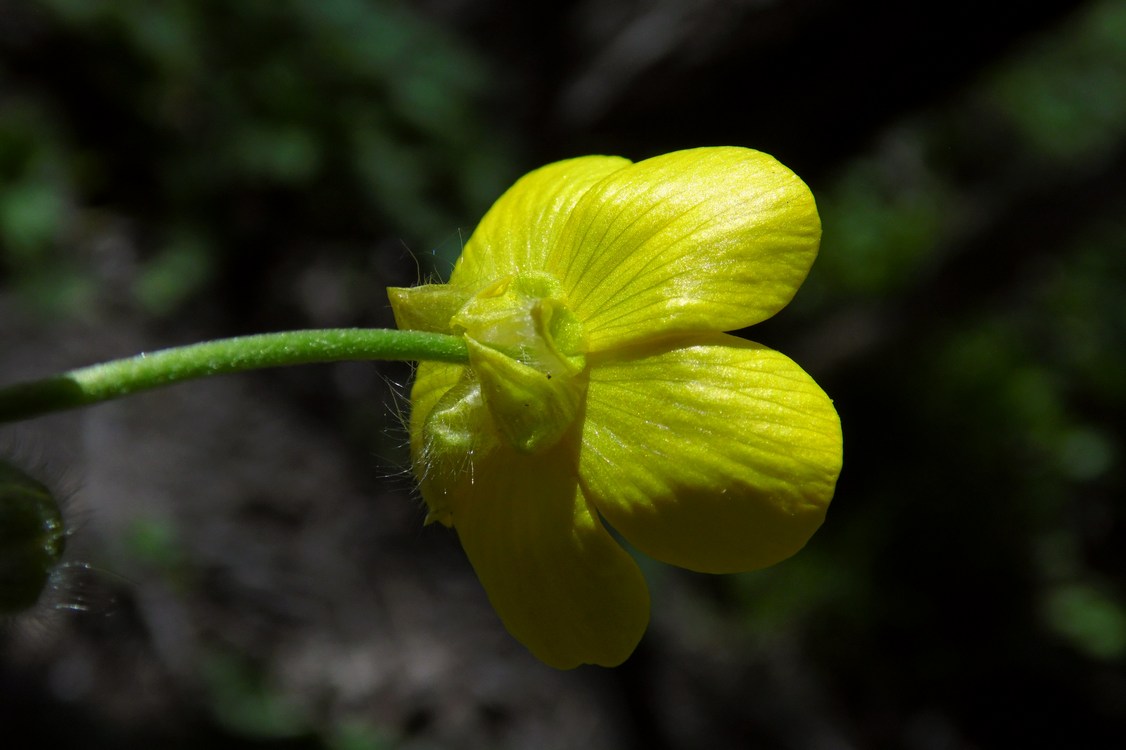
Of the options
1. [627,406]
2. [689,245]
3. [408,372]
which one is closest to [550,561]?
[627,406]

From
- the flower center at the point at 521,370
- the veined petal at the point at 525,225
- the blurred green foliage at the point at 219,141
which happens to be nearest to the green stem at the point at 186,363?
the flower center at the point at 521,370

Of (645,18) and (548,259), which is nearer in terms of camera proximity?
(548,259)

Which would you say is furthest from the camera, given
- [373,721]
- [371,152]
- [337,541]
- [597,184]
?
[371,152]

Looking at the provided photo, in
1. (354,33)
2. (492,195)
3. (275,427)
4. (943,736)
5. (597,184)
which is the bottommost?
(943,736)

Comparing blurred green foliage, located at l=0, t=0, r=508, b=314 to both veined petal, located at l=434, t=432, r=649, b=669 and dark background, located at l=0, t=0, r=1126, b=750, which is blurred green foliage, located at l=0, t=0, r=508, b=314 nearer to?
dark background, located at l=0, t=0, r=1126, b=750

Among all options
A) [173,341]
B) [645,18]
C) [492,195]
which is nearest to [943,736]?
[492,195]

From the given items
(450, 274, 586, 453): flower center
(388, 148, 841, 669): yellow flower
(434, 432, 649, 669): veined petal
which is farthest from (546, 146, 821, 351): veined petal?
(434, 432, 649, 669): veined petal

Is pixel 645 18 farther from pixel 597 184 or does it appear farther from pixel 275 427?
pixel 597 184

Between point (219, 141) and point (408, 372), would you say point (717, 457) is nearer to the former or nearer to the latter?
point (408, 372)
